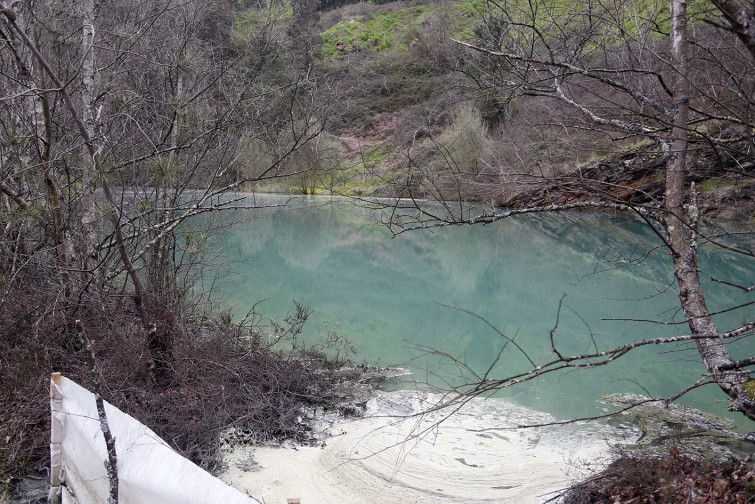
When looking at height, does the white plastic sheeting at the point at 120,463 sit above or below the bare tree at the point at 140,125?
below

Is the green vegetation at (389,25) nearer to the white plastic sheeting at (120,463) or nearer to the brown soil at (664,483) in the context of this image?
the brown soil at (664,483)

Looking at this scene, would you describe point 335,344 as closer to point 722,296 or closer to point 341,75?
point 341,75

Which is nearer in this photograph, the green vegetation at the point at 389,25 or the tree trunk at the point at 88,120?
the tree trunk at the point at 88,120

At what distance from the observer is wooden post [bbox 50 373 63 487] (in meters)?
3.00

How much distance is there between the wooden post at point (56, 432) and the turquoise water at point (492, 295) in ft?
6.47

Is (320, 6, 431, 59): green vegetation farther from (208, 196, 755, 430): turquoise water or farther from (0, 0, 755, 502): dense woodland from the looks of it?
(0, 0, 755, 502): dense woodland

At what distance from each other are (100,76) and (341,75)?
2140 millimetres

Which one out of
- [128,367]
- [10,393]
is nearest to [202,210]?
[128,367]

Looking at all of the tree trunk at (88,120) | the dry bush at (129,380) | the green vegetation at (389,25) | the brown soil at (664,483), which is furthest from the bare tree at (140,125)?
the green vegetation at (389,25)

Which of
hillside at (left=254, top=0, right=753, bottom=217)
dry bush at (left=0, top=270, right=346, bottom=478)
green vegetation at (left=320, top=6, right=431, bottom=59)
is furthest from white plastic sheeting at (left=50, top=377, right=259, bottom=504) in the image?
green vegetation at (left=320, top=6, right=431, bottom=59)

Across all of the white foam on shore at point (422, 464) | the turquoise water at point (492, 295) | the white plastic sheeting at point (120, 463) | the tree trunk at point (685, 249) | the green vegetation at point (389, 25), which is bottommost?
the white plastic sheeting at point (120, 463)

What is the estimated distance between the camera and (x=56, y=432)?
3.03 m

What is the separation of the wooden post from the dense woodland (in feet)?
2.24

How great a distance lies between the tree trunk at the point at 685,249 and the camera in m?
3.40
